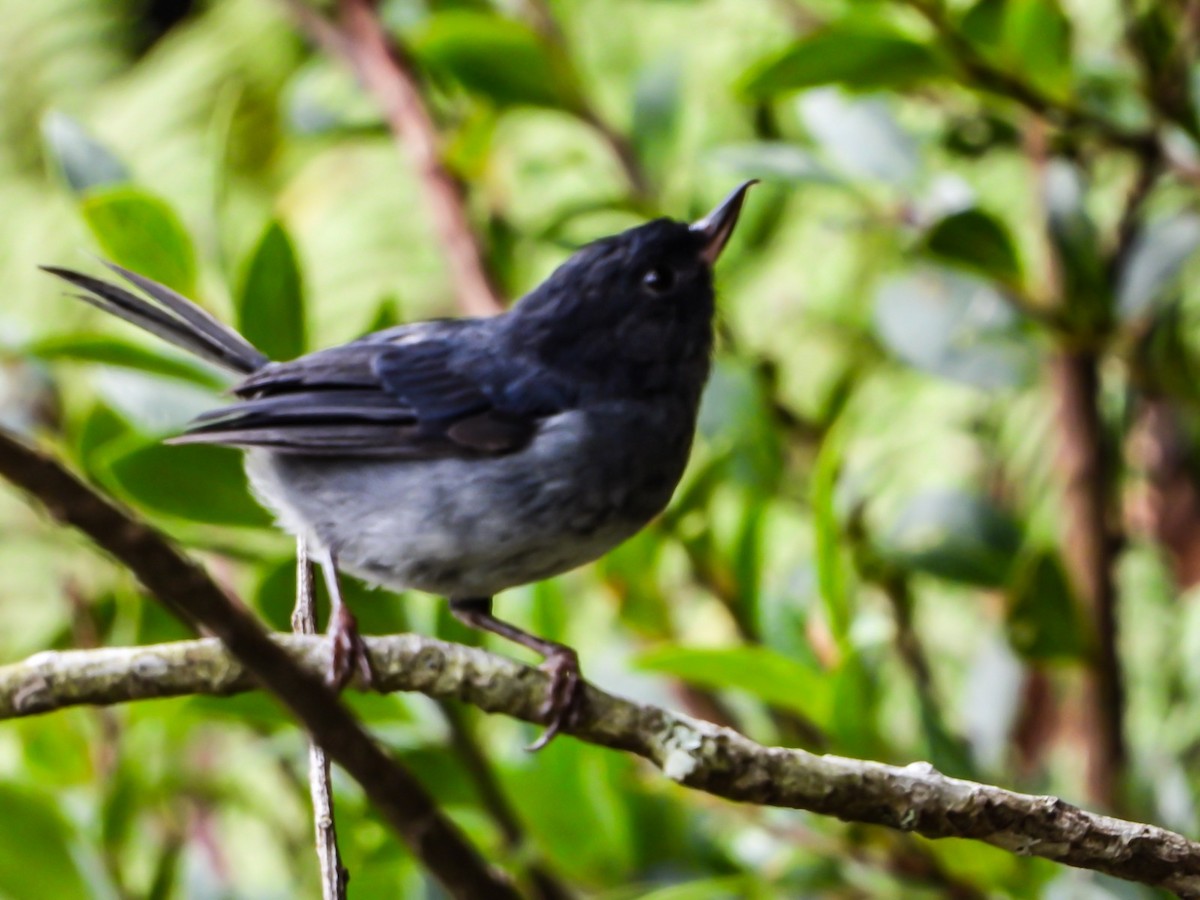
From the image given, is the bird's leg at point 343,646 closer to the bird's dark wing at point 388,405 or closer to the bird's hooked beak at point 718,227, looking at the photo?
the bird's dark wing at point 388,405

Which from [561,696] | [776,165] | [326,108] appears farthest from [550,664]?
[326,108]

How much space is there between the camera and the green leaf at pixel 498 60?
178cm

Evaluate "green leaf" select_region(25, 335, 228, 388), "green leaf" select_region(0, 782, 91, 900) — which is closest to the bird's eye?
"green leaf" select_region(25, 335, 228, 388)

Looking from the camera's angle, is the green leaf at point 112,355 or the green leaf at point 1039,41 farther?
the green leaf at point 1039,41

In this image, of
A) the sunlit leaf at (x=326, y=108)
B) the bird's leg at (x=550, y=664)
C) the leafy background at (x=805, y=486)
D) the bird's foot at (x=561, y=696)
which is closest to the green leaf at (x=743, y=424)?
the leafy background at (x=805, y=486)

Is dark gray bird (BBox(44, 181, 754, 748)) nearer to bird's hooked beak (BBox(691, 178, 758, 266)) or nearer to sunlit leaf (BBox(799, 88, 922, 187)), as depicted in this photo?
bird's hooked beak (BBox(691, 178, 758, 266))

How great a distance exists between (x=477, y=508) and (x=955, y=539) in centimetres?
76

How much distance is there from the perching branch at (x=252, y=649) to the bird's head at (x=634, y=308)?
603 mm

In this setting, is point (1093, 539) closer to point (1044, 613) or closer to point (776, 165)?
point (1044, 613)

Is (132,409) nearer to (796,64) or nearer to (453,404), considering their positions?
(453,404)

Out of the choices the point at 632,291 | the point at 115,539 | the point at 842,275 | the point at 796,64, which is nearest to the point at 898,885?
the point at 632,291

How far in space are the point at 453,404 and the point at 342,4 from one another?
3.30 feet

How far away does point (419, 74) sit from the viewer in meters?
2.28

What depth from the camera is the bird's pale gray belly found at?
1.23 meters
